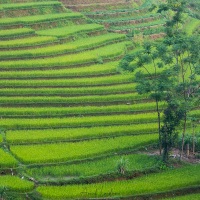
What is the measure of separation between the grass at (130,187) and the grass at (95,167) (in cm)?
54

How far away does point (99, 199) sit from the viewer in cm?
1386

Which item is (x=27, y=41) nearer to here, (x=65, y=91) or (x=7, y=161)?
(x=65, y=91)

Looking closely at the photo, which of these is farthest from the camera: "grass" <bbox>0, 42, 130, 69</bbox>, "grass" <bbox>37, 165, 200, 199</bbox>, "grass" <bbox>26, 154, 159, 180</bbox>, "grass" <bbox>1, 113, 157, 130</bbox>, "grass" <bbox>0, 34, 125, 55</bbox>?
"grass" <bbox>0, 34, 125, 55</bbox>

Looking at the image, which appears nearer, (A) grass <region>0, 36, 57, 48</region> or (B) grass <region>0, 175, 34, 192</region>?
(B) grass <region>0, 175, 34, 192</region>

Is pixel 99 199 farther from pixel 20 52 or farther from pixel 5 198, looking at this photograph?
pixel 20 52

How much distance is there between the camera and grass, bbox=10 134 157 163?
15758mm

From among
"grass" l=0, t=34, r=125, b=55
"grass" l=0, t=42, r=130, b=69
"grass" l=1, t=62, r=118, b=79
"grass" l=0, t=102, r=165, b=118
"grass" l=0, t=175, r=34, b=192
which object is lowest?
"grass" l=0, t=175, r=34, b=192

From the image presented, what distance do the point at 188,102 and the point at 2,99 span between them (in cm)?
783

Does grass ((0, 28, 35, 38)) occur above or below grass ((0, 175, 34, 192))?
above

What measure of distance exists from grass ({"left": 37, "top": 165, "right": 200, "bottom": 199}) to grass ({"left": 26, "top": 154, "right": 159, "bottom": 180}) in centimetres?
54

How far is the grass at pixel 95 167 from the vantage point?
15.1 meters

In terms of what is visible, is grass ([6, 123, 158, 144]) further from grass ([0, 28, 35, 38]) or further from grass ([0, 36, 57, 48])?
grass ([0, 28, 35, 38])

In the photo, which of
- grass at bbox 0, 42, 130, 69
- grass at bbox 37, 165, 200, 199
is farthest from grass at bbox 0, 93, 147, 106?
grass at bbox 37, 165, 200, 199

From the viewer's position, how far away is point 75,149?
54.3ft
